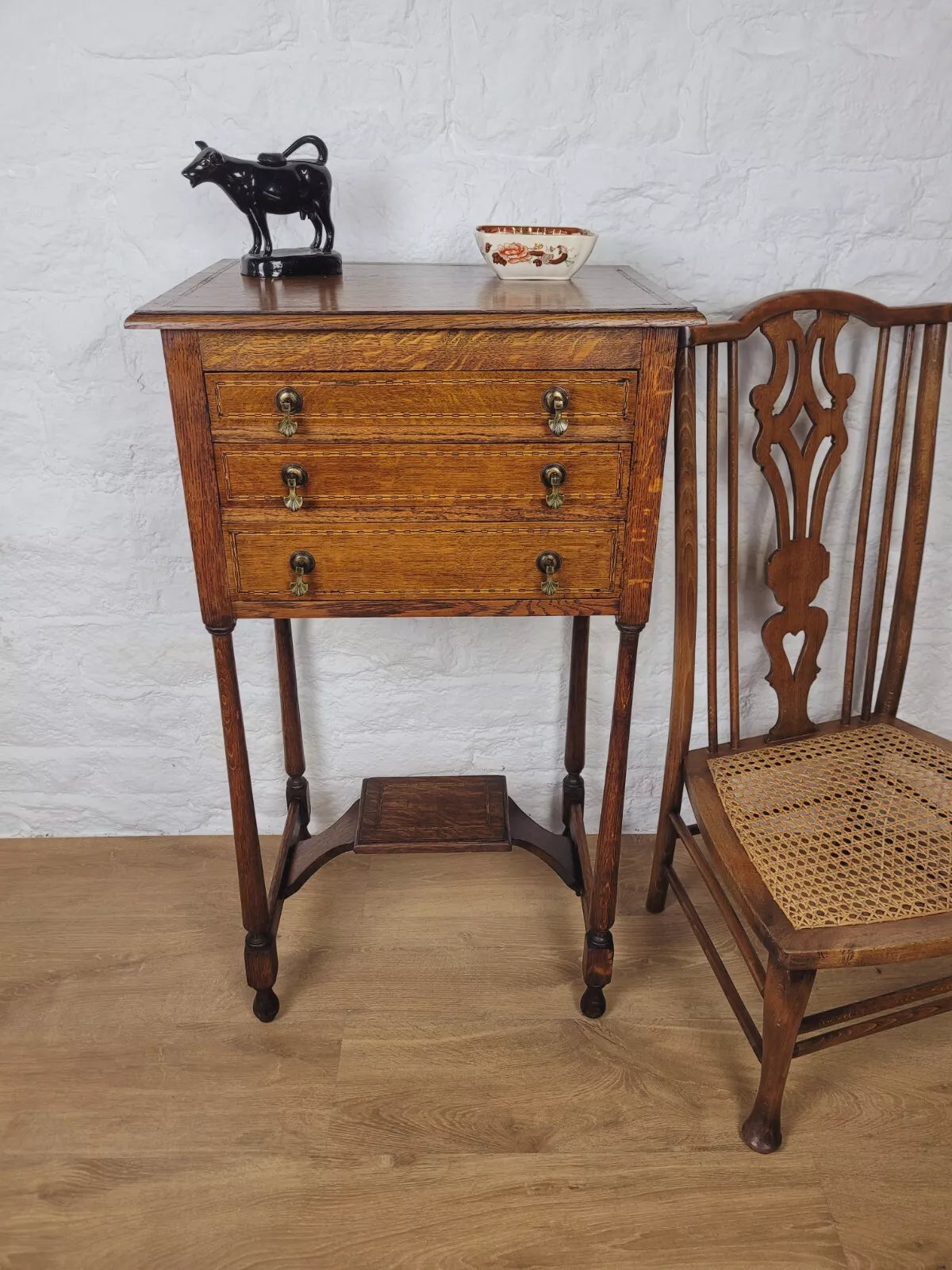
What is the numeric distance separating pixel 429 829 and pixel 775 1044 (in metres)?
0.75

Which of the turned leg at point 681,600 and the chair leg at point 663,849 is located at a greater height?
the turned leg at point 681,600

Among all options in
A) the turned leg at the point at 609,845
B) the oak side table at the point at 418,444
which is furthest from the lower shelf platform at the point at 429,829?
the oak side table at the point at 418,444

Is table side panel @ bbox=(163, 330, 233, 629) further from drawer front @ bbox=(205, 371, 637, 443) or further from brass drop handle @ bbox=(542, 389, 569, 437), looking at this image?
brass drop handle @ bbox=(542, 389, 569, 437)

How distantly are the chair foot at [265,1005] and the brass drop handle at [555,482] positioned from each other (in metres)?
1.09

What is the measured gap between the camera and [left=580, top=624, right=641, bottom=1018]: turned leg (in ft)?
5.16

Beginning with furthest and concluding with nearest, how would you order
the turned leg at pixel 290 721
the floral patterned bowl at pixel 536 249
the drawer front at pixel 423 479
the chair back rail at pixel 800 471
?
the turned leg at pixel 290 721
the chair back rail at pixel 800 471
the floral patterned bowl at pixel 536 249
the drawer front at pixel 423 479

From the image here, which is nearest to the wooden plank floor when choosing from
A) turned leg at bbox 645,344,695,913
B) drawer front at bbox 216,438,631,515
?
turned leg at bbox 645,344,695,913

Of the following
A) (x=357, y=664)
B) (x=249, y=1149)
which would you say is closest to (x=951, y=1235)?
(x=249, y=1149)

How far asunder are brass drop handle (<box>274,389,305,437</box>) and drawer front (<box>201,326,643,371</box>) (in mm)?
35

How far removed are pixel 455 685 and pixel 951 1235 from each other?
134cm

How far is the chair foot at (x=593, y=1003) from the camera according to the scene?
5.90ft

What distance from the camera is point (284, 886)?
193 cm

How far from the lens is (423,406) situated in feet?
4.50

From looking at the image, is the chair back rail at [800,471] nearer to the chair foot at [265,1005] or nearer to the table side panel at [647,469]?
the table side panel at [647,469]
